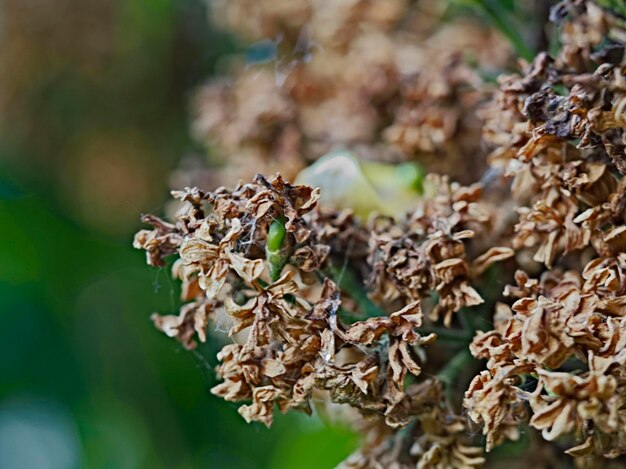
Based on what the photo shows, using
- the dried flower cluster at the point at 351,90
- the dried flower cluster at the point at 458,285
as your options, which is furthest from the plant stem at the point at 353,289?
the dried flower cluster at the point at 351,90

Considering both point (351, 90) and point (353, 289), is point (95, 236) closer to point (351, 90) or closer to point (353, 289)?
point (351, 90)


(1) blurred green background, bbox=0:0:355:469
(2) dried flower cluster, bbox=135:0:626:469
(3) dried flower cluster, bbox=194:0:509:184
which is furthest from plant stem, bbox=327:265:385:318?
(1) blurred green background, bbox=0:0:355:469

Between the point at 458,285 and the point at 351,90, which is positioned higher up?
the point at 351,90

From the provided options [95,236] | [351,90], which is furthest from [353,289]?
[95,236]

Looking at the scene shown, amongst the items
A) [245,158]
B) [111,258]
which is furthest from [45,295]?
[245,158]

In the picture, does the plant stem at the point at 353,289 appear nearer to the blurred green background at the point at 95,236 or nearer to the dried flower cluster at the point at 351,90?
the dried flower cluster at the point at 351,90

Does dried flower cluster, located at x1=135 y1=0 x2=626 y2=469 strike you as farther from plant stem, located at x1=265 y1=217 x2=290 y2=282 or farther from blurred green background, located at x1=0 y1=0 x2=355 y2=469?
blurred green background, located at x1=0 y1=0 x2=355 y2=469
